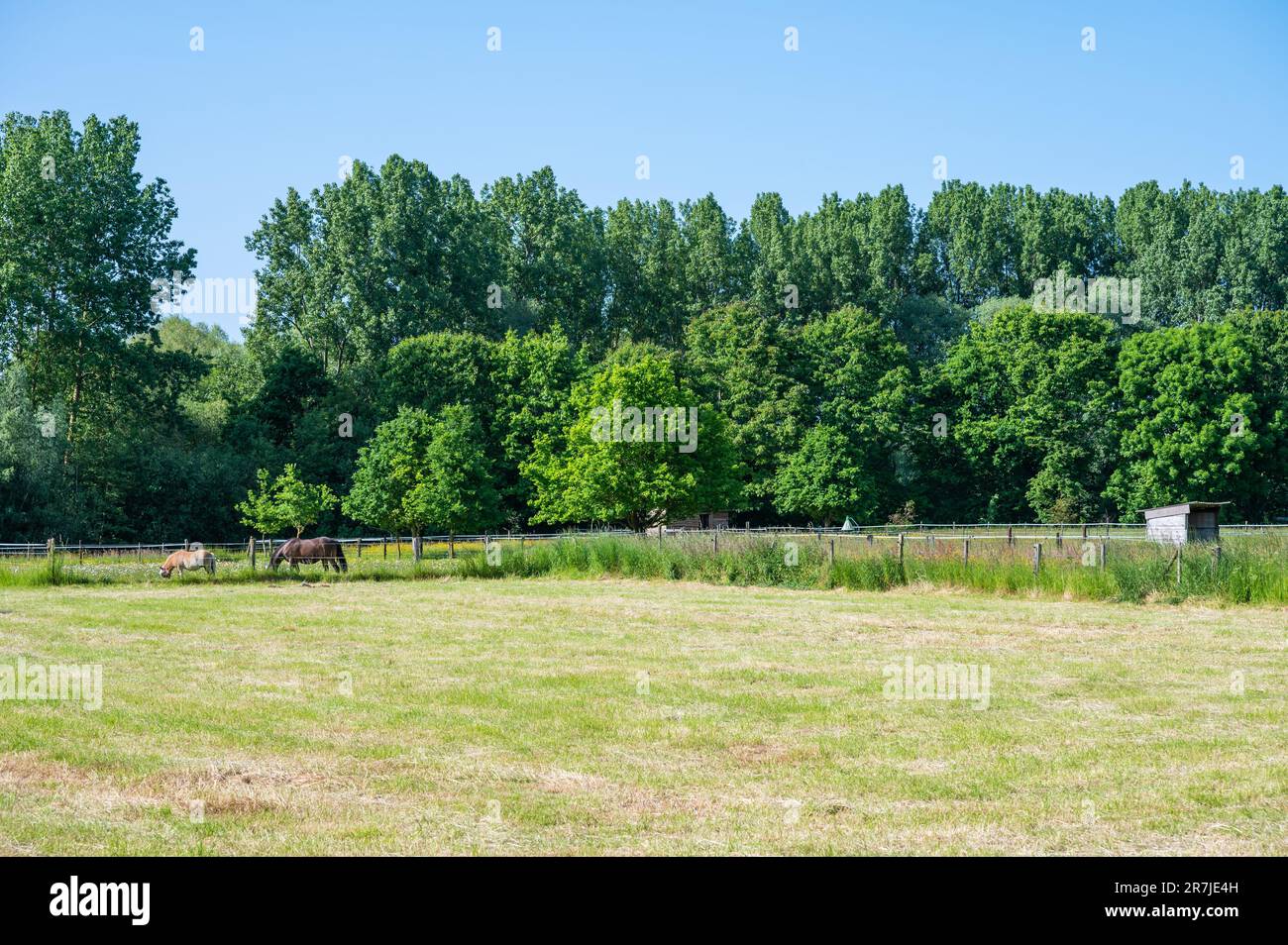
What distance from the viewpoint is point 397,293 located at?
77375 mm

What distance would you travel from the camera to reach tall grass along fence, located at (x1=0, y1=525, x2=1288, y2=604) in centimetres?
2486

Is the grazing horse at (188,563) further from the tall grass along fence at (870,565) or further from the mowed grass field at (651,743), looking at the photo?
the mowed grass field at (651,743)

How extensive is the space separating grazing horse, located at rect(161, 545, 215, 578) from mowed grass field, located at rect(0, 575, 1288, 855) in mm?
14387

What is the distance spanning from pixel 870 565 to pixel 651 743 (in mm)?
20146

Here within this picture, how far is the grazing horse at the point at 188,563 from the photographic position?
3516cm

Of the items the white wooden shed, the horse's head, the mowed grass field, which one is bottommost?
the mowed grass field

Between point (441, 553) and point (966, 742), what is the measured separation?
42.7m

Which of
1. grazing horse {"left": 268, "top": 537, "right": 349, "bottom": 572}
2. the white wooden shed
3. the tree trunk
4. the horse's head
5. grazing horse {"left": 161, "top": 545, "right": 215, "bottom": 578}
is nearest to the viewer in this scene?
grazing horse {"left": 161, "top": 545, "right": 215, "bottom": 578}

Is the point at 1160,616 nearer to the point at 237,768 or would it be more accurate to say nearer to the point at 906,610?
the point at 906,610

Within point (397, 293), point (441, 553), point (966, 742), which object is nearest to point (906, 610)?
point (966, 742)

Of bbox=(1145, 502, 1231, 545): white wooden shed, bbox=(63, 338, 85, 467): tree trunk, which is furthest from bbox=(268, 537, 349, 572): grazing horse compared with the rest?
bbox=(63, 338, 85, 467): tree trunk

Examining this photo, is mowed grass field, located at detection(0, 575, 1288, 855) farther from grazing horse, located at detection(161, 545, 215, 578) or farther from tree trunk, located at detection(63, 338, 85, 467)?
tree trunk, located at detection(63, 338, 85, 467)

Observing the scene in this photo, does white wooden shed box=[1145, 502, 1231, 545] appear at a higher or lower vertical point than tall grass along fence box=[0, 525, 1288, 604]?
higher

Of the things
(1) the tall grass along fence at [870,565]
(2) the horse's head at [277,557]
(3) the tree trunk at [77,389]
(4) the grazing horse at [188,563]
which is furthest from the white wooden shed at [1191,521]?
(3) the tree trunk at [77,389]
